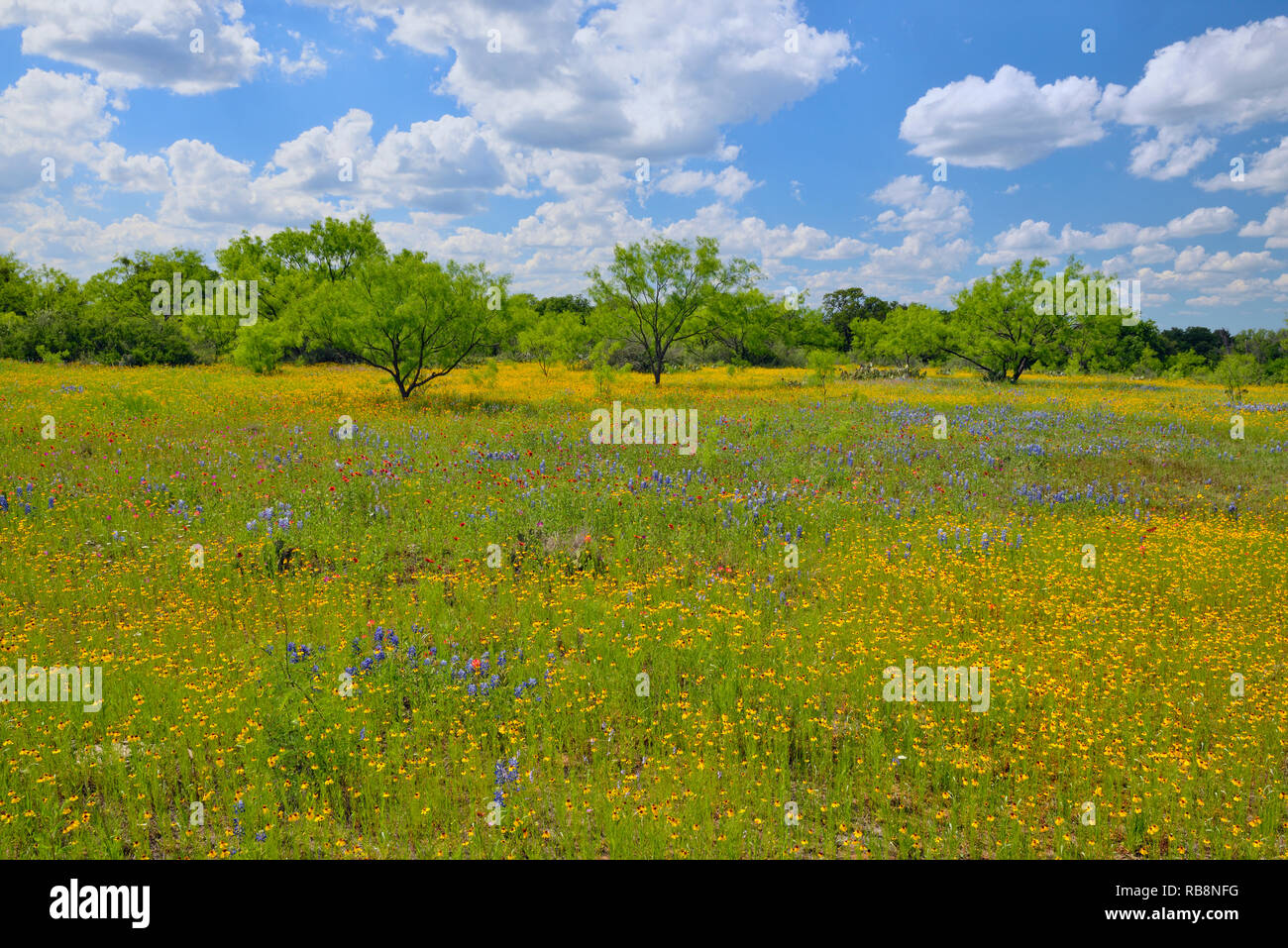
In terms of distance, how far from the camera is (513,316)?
79.2 feet

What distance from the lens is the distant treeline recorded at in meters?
22.8

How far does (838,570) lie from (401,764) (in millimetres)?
6117

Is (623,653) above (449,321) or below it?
below

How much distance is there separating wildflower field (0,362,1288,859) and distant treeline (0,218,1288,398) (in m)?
9.59

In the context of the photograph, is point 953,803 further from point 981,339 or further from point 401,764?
point 981,339

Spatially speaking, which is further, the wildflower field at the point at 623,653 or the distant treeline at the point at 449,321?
the distant treeline at the point at 449,321

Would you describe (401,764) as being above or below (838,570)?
below

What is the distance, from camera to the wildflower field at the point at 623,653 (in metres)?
4.34

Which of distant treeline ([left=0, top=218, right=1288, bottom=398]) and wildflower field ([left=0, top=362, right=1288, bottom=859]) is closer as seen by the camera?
wildflower field ([left=0, top=362, right=1288, bottom=859])

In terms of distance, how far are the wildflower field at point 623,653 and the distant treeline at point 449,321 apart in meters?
9.59

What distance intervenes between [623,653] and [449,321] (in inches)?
758

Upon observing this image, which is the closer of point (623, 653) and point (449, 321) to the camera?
point (623, 653)

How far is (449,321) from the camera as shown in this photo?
2284 cm

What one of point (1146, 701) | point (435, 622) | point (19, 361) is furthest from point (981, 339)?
point (19, 361)
